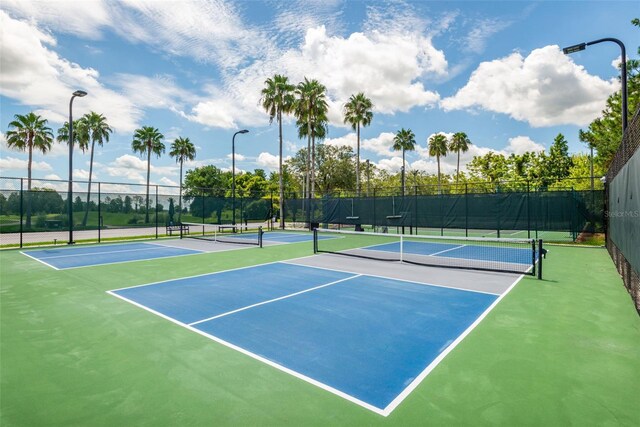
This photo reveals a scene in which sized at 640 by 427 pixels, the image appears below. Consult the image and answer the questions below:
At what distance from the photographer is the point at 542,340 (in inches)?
180

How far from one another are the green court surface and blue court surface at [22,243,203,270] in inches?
196

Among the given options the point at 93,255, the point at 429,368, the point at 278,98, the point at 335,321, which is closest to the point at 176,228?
the point at 93,255

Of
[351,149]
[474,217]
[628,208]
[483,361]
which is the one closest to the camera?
[483,361]

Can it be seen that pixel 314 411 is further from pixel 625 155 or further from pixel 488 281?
pixel 625 155

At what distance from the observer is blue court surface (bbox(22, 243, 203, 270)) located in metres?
11.0

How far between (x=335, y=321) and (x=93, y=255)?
1125 centimetres

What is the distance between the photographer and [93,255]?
12.6 meters

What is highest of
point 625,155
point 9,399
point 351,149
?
point 351,149

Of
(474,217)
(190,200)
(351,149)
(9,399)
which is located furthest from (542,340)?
(351,149)

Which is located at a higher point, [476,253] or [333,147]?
[333,147]

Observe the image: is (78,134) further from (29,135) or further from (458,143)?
(458,143)

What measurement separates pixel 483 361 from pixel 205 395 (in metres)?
3.01

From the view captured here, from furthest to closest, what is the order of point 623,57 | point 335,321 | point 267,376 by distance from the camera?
1. point 623,57
2. point 335,321
3. point 267,376

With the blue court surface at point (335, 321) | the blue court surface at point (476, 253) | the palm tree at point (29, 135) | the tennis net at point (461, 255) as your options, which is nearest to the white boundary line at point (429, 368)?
the blue court surface at point (335, 321)
